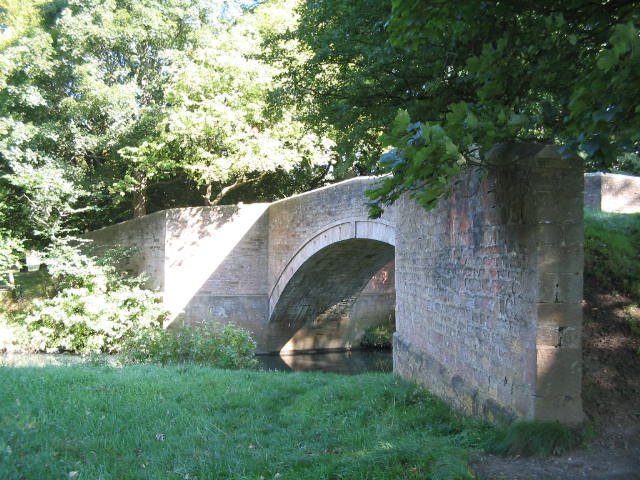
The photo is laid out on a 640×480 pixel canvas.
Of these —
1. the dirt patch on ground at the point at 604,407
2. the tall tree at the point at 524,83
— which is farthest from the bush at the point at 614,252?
the tall tree at the point at 524,83

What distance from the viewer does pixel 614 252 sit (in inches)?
222

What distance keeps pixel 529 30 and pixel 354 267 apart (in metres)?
10.6

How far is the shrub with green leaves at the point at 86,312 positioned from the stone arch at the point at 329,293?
3.28m

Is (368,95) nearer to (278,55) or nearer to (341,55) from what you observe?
(341,55)

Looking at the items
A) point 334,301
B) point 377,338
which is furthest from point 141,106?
point 377,338

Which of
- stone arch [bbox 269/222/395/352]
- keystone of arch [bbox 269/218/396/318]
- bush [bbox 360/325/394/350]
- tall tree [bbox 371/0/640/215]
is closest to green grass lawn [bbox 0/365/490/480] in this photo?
tall tree [bbox 371/0/640/215]

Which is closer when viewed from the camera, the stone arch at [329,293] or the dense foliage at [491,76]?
the dense foliage at [491,76]

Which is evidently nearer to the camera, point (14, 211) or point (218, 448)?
point (218, 448)

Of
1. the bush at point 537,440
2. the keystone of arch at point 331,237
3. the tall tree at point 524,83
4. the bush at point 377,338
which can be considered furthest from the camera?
the bush at point 377,338

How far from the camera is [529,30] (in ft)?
12.1

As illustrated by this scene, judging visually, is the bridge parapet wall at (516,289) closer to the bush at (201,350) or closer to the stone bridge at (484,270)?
the stone bridge at (484,270)

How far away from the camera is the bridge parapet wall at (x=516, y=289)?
3.82 m

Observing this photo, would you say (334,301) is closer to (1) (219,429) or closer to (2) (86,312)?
(2) (86,312)

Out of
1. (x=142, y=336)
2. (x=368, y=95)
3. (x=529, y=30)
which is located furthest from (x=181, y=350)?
(x=529, y=30)
